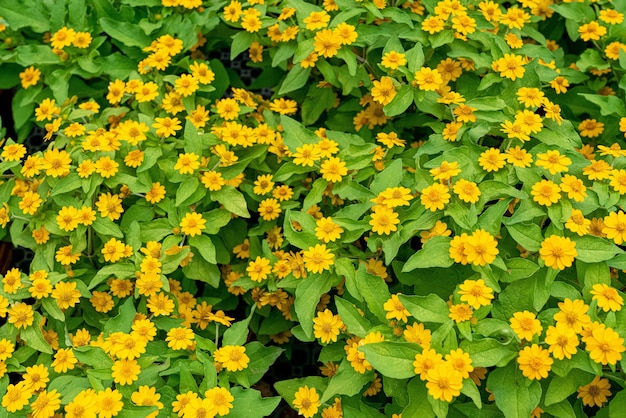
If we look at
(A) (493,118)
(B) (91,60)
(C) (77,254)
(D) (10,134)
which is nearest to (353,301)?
(A) (493,118)

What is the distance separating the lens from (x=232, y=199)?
1842 mm

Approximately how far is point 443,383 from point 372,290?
32 centimetres

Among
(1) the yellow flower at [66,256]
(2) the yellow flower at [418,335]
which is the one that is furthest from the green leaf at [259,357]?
(1) the yellow flower at [66,256]

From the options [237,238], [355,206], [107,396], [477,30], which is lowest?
[237,238]

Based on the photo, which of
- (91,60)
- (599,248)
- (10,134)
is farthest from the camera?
(10,134)

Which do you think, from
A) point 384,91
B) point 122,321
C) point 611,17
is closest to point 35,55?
point 122,321

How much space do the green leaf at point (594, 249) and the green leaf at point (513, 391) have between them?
31 cm

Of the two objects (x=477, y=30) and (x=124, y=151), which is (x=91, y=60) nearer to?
(x=124, y=151)

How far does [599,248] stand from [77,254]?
1.36m

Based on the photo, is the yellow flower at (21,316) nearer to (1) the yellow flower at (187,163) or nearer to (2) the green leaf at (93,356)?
(2) the green leaf at (93,356)

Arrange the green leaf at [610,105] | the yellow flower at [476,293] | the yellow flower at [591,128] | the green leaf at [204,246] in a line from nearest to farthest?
the yellow flower at [476,293], the green leaf at [204,246], the green leaf at [610,105], the yellow flower at [591,128]

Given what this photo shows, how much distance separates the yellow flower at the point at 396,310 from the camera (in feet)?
4.85

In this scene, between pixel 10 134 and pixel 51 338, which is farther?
pixel 10 134

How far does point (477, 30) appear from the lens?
2.01 meters
